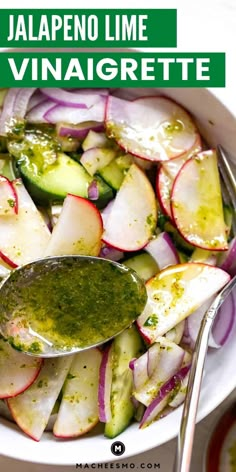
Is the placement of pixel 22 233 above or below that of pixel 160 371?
above

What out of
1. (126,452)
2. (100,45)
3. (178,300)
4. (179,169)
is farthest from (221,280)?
(100,45)

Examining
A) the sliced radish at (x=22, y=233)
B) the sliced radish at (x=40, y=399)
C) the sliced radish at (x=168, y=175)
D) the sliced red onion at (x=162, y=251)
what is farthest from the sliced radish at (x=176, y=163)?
the sliced radish at (x=40, y=399)

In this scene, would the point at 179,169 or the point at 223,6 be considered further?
the point at 223,6

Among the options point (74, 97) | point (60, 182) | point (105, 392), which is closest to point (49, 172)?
point (60, 182)

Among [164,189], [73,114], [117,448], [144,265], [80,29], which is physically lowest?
[117,448]

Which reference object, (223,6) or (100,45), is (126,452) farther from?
(223,6)

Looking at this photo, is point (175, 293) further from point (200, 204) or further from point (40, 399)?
point (40, 399)

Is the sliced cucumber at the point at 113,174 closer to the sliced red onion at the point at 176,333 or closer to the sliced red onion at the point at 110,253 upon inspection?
the sliced red onion at the point at 110,253
